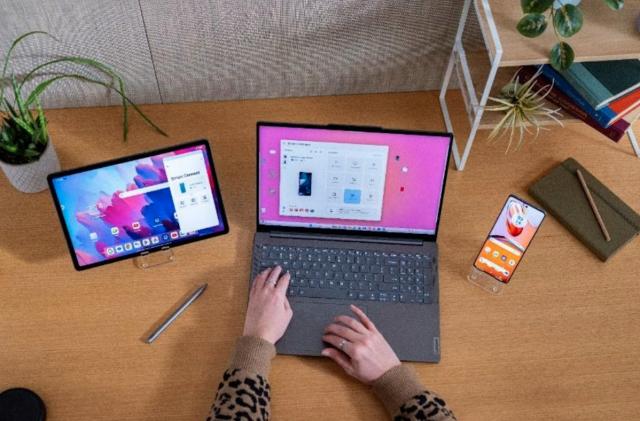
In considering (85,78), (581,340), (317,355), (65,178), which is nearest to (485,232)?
(581,340)

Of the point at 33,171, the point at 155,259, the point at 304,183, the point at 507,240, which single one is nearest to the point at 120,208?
the point at 155,259

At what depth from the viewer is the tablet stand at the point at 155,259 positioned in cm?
125

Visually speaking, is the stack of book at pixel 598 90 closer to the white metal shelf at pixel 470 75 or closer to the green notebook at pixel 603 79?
the green notebook at pixel 603 79

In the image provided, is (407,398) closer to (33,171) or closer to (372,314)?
(372,314)

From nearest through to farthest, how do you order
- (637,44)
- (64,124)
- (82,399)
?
(82,399) → (637,44) → (64,124)

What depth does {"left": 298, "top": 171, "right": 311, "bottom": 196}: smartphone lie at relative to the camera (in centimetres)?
122

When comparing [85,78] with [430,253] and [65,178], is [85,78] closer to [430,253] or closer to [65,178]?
[65,178]

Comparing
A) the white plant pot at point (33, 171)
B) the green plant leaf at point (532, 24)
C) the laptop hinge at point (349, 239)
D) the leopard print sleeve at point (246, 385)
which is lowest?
the leopard print sleeve at point (246, 385)

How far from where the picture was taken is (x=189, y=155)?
1.16m

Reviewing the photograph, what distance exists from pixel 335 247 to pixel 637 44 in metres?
0.71

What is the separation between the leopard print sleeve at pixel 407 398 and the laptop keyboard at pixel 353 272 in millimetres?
166

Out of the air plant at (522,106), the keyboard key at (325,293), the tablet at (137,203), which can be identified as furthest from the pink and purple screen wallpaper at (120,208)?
the air plant at (522,106)

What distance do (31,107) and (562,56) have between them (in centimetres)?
116

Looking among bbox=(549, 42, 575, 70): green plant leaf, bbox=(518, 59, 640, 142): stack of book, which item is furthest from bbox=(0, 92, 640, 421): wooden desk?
bbox=(549, 42, 575, 70): green plant leaf
